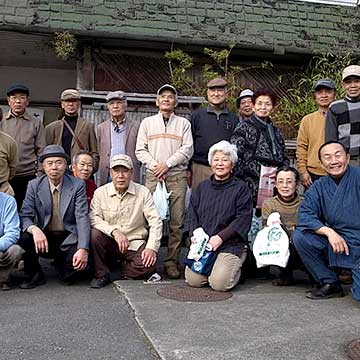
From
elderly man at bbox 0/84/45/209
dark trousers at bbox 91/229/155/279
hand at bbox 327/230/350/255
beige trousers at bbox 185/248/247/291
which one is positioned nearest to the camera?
hand at bbox 327/230/350/255

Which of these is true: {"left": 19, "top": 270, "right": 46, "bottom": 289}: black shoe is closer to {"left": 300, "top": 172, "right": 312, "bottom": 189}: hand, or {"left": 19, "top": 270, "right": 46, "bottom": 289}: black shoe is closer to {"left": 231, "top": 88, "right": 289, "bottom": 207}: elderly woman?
{"left": 231, "top": 88, "right": 289, "bottom": 207}: elderly woman

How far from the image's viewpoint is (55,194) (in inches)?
219

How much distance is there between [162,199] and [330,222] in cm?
169

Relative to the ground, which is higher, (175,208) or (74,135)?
(74,135)

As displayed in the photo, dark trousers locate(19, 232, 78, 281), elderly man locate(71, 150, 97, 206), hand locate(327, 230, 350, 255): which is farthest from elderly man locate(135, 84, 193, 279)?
hand locate(327, 230, 350, 255)

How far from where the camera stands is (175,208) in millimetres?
5922

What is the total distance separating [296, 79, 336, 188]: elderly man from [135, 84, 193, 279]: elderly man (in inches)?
48.5

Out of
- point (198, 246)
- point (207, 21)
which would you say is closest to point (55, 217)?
point (198, 246)

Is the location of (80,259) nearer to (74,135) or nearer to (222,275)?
(222,275)

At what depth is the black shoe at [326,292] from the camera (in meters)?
4.98

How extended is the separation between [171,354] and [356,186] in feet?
7.93

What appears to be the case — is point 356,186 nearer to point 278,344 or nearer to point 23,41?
point 278,344

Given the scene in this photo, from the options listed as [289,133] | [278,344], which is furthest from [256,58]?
[278,344]

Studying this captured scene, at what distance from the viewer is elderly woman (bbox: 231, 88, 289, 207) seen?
578 centimetres
